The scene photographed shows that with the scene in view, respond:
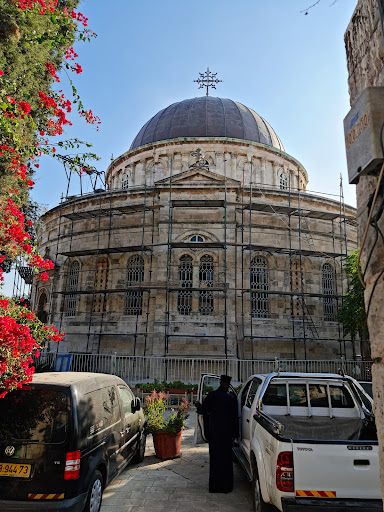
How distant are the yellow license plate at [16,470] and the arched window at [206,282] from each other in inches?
537

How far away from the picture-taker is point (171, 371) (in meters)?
15.6

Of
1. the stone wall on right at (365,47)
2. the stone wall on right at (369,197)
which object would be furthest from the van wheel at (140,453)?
the stone wall on right at (365,47)

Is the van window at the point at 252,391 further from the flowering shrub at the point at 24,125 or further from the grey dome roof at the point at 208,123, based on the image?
the grey dome roof at the point at 208,123

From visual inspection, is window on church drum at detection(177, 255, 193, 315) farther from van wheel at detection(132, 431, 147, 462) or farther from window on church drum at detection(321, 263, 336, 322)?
van wheel at detection(132, 431, 147, 462)

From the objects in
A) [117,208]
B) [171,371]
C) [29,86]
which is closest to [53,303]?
[117,208]

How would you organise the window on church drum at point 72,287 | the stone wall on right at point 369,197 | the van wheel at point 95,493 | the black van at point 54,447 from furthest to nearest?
the window on church drum at point 72,287 < the van wheel at point 95,493 < the black van at point 54,447 < the stone wall on right at point 369,197

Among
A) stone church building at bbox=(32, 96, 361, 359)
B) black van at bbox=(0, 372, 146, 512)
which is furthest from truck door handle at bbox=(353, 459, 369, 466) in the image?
stone church building at bbox=(32, 96, 361, 359)

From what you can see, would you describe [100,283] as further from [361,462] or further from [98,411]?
[361,462]

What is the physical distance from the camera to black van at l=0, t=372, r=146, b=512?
4129 mm

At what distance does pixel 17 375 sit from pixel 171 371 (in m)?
11.5

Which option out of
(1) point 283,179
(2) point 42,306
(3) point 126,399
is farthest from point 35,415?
(1) point 283,179

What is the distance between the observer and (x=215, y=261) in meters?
18.1

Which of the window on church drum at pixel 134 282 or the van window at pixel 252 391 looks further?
the window on church drum at pixel 134 282

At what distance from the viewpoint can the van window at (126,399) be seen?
21.0 ft
